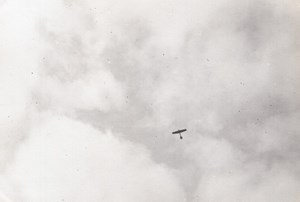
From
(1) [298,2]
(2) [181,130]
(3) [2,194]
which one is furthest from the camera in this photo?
(2) [181,130]

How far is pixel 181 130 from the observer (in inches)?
2322

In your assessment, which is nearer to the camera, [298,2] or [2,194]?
[298,2]

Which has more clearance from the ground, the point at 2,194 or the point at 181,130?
the point at 181,130

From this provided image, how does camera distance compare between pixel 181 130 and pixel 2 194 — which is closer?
pixel 2 194

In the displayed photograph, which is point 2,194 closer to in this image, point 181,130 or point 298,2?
point 181,130

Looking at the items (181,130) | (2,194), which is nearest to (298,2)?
(181,130)

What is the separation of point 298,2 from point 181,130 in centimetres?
3161

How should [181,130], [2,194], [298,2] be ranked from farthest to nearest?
1. [181,130]
2. [2,194]
3. [298,2]

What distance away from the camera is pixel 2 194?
5209 cm

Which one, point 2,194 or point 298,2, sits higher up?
point 298,2

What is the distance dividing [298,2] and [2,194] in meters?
51.5

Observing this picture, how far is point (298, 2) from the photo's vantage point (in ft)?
111
